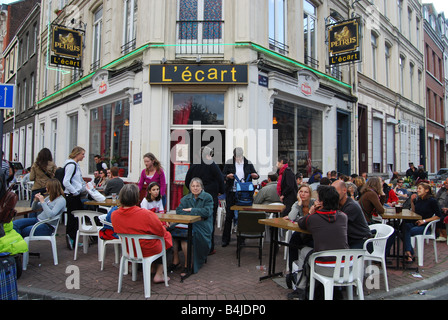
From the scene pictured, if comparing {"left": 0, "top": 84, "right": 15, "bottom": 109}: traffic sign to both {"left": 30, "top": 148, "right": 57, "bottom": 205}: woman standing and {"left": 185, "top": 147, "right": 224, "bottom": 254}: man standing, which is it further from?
{"left": 185, "top": 147, "right": 224, "bottom": 254}: man standing

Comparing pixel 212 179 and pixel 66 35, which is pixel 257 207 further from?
pixel 66 35

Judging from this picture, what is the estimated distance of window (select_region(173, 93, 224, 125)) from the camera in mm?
8961

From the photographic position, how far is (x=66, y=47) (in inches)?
452

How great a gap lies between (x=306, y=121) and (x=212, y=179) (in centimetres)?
655

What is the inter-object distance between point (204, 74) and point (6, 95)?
4.32 m

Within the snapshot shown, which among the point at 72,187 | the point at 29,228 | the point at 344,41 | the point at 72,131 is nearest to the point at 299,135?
the point at 344,41

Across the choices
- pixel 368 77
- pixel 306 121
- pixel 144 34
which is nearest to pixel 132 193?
pixel 144 34

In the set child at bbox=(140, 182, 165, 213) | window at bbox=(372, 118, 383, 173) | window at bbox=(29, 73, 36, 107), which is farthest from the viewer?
window at bbox=(29, 73, 36, 107)

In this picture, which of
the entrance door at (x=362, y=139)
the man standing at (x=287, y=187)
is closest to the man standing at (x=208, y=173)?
the man standing at (x=287, y=187)

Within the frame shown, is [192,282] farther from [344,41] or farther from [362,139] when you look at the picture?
[362,139]

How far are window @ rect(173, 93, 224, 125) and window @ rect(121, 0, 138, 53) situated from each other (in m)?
2.47

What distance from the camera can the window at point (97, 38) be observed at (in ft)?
39.1

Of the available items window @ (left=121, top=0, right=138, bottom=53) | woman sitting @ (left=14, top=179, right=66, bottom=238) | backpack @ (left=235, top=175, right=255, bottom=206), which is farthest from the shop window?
woman sitting @ (left=14, top=179, right=66, bottom=238)

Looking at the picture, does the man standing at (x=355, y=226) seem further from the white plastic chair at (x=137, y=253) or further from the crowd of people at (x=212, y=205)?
the white plastic chair at (x=137, y=253)
